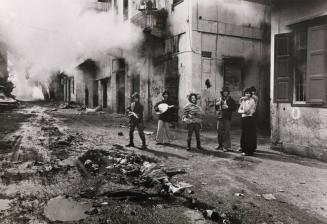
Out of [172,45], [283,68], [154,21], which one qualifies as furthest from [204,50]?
[283,68]

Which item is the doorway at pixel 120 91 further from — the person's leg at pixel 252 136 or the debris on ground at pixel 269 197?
the debris on ground at pixel 269 197

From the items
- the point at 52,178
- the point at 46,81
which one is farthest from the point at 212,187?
the point at 46,81

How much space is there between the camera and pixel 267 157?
25.5 feet

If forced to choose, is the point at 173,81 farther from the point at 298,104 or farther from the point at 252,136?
the point at 298,104

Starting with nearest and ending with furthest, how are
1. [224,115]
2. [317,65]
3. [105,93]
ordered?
[317,65], [224,115], [105,93]

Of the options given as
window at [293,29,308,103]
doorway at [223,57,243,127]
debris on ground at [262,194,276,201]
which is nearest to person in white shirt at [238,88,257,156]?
window at [293,29,308,103]

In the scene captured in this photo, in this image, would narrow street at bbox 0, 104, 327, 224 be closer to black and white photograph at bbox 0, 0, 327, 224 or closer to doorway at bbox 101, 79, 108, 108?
black and white photograph at bbox 0, 0, 327, 224

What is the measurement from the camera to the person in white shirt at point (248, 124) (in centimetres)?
794

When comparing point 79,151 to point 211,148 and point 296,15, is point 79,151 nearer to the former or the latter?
point 211,148

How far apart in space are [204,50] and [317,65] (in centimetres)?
608

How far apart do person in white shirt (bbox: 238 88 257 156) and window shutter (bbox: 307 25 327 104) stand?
53.3 inches

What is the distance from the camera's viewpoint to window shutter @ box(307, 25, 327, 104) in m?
7.36

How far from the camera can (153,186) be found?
516cm

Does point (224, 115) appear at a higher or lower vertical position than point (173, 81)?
lower
